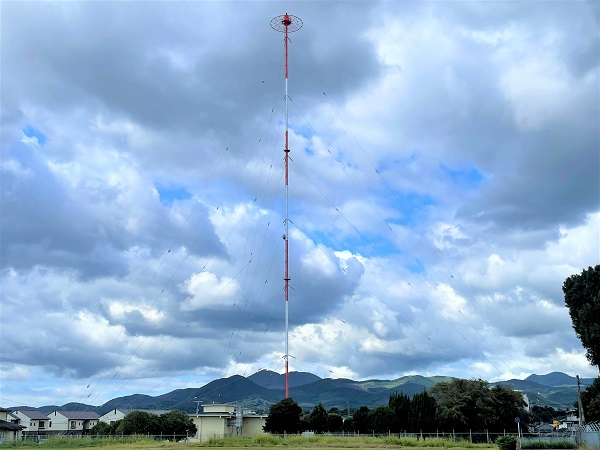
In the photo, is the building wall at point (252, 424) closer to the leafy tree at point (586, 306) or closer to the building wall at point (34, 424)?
the leafy tree at point (586, 306)

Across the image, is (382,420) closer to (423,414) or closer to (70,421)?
(423,414)

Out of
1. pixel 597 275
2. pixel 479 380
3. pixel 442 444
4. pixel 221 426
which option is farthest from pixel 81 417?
pixel 597 275

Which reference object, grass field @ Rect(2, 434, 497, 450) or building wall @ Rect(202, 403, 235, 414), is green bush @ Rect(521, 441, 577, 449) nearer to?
grass field @ Rect(2, 434, 497, 450)

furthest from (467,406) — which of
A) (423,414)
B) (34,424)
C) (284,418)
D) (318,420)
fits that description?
(34,424)

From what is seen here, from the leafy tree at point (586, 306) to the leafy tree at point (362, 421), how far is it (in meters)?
29.3

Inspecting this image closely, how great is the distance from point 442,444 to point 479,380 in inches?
929

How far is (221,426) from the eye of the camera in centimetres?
6819

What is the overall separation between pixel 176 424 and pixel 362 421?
24693 mm

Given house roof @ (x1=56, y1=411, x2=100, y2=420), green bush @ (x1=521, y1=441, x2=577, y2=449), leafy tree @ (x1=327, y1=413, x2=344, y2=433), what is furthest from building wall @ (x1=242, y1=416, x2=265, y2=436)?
house roof @ (x1=56, y1=411, x2=100, y2=420)

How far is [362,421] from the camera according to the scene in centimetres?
8119

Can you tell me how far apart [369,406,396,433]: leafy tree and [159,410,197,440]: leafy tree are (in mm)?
23915

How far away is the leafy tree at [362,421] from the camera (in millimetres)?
79188

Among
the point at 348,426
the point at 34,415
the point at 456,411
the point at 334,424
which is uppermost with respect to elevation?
the point at 456,411

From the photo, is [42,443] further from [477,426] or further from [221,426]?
[477,426]
